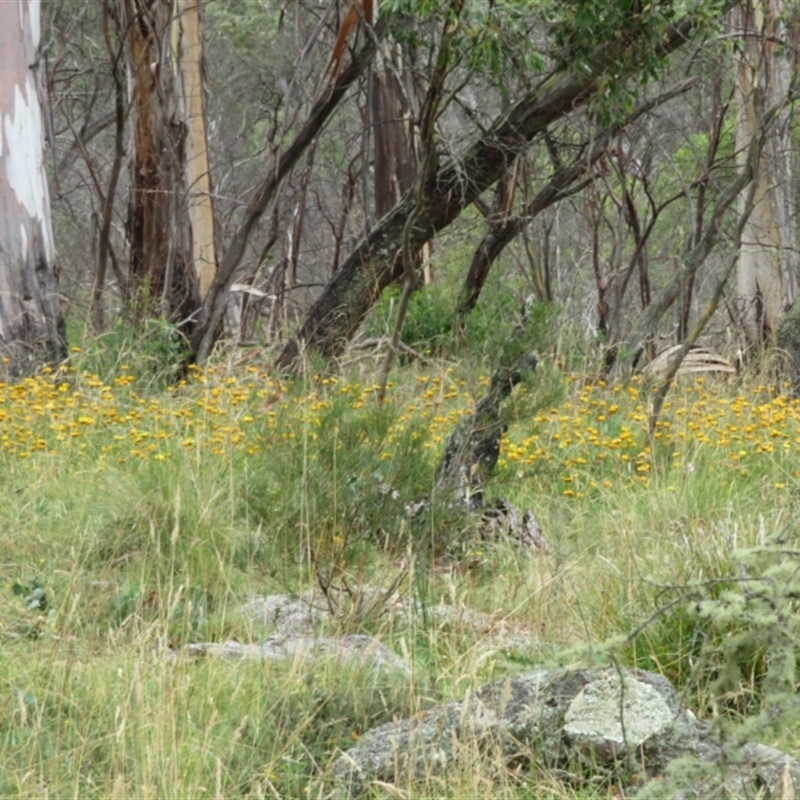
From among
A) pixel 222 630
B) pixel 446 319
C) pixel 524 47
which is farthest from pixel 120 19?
pixel 222 630

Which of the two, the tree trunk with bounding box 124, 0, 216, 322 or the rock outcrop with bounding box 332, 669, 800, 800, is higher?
the tree trunk with bounding box 124, 0, 216, 322

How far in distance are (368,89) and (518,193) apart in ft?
5.34

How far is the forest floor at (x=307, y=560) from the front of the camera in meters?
3.02

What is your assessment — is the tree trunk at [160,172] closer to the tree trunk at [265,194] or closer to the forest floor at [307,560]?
the tree trunk at [265,194]

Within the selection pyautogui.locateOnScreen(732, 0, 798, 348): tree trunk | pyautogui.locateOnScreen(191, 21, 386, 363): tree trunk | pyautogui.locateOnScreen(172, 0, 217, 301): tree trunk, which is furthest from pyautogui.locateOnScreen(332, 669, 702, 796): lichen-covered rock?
pyautogui.locateOnScreen(732, 0, 798, 348): tree trunk

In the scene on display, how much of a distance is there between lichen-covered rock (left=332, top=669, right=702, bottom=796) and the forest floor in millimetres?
75

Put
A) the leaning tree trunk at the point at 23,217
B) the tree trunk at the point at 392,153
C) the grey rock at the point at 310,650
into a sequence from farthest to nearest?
1. the tree trunk at the point at 392,153
2. the leaning tree trunk at the point at 23,217
3. the grey rock at the point at 310,650

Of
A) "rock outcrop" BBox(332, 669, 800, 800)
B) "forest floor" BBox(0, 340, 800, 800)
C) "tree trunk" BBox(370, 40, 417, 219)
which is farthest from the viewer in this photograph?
"tree trunk" BBox(370, 40, 417, 219)

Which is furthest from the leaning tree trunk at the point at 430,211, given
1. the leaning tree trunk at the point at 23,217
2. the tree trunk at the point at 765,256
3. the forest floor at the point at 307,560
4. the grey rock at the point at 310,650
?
the grey rock at the point at 310,650

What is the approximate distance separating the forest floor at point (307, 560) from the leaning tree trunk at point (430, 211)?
5.71 feet

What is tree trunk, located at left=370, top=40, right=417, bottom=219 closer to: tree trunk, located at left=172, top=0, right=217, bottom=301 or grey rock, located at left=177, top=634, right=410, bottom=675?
tree trunk, located at left=172, top=0, right=217, bottom=301

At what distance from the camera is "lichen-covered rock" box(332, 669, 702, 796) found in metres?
2.81

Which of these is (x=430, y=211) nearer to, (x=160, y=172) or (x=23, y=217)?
(x=160, y=172)

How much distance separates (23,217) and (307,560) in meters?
5.23
